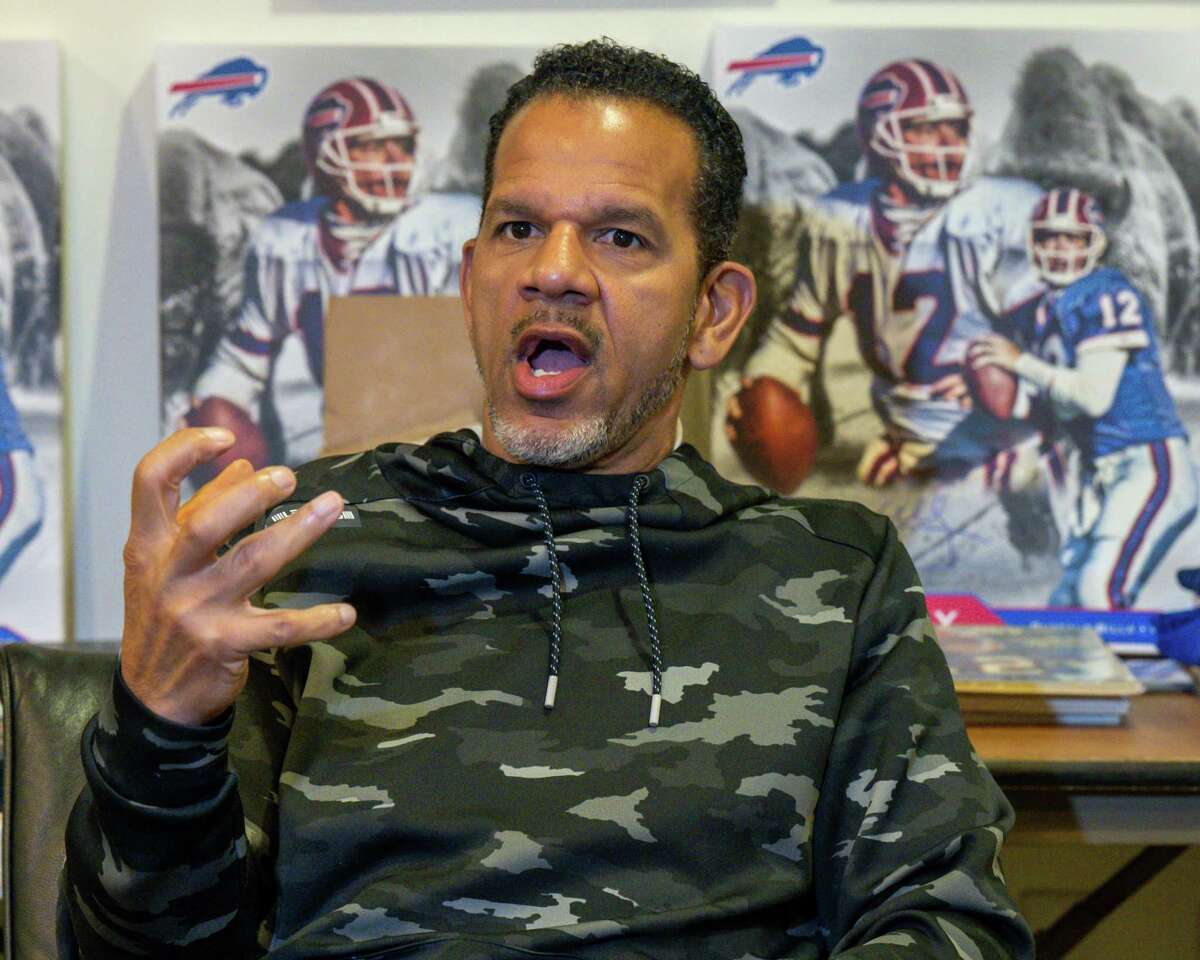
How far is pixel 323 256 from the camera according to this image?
65.1 inches

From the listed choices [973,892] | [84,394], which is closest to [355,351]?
[84,394]

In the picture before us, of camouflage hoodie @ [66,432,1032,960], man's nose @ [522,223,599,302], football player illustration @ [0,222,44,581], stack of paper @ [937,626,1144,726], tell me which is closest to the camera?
camouflage hoodie @ [66,432,1032,960]

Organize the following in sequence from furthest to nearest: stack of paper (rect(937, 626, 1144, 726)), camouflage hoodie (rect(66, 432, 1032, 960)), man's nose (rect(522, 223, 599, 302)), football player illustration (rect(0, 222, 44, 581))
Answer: football player illustration (rect(0, 222, 44, 581))
stack of paper (rect(937, 626, 1144, 726))
man's nose (rect(522, 223, 599, 302))
camouflage hoodie (rect(66, 432, 1032, 960))

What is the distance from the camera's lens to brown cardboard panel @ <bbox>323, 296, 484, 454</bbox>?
1.56 metres

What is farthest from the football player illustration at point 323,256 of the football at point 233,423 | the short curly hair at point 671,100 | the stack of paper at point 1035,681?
the stack of paper at point 1035,681

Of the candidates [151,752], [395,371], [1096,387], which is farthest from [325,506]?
[1096,387]

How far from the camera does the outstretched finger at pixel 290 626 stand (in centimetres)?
87

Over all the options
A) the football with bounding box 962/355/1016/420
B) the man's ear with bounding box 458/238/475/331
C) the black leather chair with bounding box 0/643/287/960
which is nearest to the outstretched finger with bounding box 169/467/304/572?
the black leather chair with bounding box 0/643/287/960

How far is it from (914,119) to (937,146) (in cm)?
4

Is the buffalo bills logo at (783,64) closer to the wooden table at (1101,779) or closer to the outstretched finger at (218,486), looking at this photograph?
the wooden table at (1101,779)

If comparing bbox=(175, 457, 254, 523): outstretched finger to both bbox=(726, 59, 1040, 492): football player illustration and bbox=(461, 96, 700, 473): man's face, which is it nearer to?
bbox=(461, 96, 700, 473): man's face

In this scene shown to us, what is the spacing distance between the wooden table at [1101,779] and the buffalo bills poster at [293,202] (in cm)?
82

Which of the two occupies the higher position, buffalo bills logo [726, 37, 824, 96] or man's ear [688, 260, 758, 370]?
buffalo bills logo [726, 37, 824, 96]

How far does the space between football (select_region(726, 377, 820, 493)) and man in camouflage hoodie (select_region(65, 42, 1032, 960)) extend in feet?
1.13
